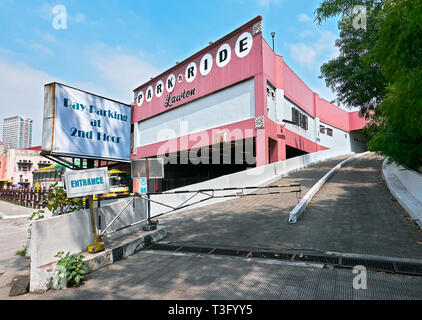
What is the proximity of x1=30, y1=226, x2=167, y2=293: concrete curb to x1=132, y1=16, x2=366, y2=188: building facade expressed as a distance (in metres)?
12.5

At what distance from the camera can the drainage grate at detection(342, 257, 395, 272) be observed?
3998 millimetres

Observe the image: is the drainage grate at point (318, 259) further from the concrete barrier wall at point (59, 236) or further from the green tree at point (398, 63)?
the concrete barrier wall at point (59, 236)

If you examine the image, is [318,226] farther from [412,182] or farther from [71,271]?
[71,271]

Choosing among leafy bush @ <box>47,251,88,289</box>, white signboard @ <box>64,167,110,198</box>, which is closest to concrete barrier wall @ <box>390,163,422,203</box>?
white signboard @ <box>64,167,110,198</box>

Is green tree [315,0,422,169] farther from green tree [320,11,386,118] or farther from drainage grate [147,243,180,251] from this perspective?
drainage grate [147,243,180,251]

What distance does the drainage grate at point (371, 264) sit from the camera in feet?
13.1

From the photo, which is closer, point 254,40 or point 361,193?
point 361,193

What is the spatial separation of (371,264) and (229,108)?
16380 millimetres

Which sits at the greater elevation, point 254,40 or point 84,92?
point 254,40

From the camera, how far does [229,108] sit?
19438 mm
